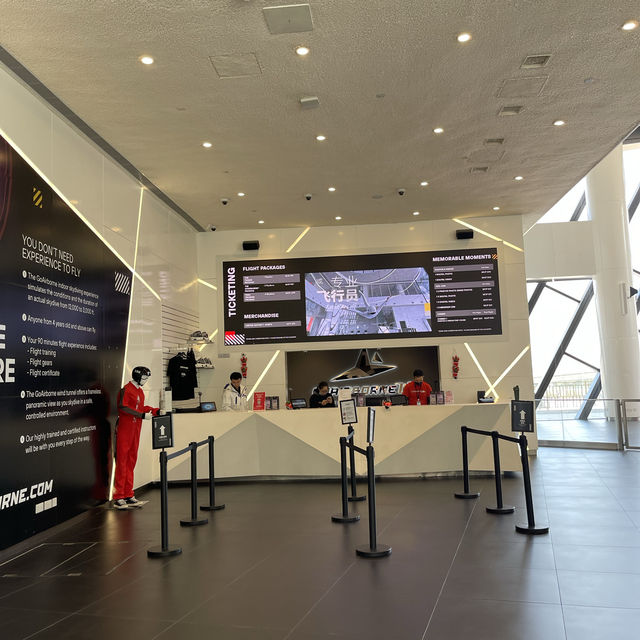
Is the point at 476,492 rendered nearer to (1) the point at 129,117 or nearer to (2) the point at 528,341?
(2) the point at 528,341

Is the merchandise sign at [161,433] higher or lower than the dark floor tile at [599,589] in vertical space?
higher

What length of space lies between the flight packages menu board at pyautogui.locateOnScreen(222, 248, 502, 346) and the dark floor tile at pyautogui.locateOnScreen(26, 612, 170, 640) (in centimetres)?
796

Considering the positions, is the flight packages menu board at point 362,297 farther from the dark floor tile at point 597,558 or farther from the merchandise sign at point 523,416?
the dark floor tile at point 597,558

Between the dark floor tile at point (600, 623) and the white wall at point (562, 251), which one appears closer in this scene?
the dark floor tile at point (600, 623)

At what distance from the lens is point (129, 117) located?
6.74 meters

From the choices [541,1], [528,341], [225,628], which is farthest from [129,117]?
[528,341]

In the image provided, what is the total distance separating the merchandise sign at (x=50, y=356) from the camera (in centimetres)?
539

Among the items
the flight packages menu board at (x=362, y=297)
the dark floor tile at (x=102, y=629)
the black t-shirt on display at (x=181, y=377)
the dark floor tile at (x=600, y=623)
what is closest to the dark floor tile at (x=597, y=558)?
the dark floor tile at (x=600, y=623)

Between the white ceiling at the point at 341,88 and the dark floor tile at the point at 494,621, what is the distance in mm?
4170

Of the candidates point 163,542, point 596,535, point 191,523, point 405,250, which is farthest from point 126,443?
point 405,250

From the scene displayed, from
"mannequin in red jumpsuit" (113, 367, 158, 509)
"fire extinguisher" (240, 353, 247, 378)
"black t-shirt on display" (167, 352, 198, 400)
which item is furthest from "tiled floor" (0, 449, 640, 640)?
"fire extinguisher" (240, 353, 247, 378)

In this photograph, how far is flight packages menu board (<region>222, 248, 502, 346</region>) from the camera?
11.4 meters

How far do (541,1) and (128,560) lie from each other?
529cm

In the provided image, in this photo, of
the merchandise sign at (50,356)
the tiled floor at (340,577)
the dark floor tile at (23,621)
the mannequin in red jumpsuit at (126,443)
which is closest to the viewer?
the tiled floor at (340,577)
